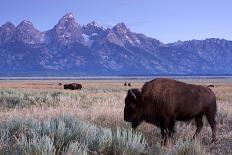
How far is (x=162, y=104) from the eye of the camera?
11547mm

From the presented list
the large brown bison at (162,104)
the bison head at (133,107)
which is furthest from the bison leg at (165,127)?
the bison head at (133,107)

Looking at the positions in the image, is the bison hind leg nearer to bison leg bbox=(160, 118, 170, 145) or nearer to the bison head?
bison leg bbox=(160, 118, 170, 145)

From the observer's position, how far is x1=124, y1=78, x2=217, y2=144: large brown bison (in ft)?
37.7

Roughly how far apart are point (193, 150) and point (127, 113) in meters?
3.52

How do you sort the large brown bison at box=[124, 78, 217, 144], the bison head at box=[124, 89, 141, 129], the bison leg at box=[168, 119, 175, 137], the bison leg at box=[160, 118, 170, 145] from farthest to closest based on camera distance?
1. the bison head at box=[124, 89, 141, 129]
2. the large brown bison at box=[124, 78, 217, 144]
3. the bison leg at box=[168, 119, 175, 137]
4. the bison leg at box=[160, 118, 170, 145]

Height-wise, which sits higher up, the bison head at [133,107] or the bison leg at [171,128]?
the bison head at [133,107]

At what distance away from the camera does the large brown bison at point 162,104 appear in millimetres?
11505

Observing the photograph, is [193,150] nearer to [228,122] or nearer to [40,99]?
[228,122]

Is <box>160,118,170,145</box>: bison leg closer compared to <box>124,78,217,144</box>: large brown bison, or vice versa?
<box>160,118,170,145</box>: bison leg

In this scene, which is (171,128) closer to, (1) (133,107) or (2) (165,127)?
(2) (165,127)

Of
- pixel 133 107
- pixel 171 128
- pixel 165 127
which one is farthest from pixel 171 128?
pixel 133 107

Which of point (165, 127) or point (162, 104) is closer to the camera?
point (165, 127)

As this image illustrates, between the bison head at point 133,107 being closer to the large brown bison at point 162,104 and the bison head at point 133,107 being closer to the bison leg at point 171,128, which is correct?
the large brown bison at point 162,104

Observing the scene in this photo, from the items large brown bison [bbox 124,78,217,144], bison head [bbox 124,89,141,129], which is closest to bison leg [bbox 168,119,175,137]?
large brown bison [bbox 124,78,217,144]
